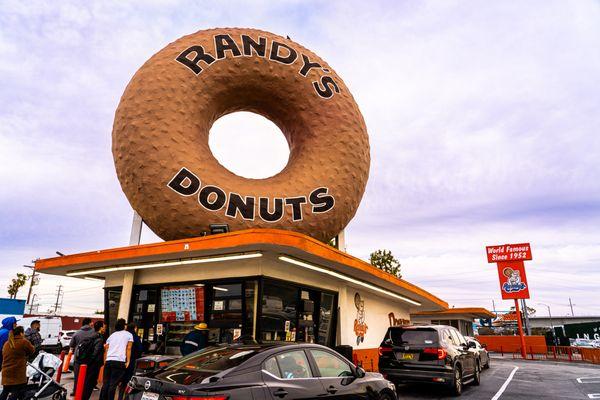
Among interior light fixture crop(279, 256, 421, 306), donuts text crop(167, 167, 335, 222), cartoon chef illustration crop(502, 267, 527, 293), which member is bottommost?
interior light fixture crop(279, 256, 421, 306)

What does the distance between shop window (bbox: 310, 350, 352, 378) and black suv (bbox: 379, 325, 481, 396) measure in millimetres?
4337

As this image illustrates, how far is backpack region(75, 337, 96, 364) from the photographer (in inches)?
296

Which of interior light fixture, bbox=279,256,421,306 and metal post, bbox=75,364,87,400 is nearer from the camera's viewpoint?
metal post, bbox=75,364,87,400

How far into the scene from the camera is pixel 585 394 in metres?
9.93

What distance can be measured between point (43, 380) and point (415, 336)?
24.4 ft

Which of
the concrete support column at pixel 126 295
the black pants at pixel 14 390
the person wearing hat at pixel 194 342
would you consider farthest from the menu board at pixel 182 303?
the black pants at pixel 14 390

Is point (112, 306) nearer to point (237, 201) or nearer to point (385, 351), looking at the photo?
point (237, 201)

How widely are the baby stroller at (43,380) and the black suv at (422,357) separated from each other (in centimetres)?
650

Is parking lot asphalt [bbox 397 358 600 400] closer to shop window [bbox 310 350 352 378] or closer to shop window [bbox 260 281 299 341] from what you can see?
shop window [bbox 260 281 299 341]

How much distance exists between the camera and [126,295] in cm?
1095

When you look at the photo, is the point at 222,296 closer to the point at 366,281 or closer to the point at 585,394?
the point at 366,281

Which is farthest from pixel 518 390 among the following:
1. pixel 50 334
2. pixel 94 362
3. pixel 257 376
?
pixel 50 334

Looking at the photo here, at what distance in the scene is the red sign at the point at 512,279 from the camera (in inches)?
1164

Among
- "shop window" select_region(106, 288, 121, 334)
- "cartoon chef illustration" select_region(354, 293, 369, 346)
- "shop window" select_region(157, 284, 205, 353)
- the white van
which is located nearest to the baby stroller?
"shop window" select_region(157, 284, 205, 353)
